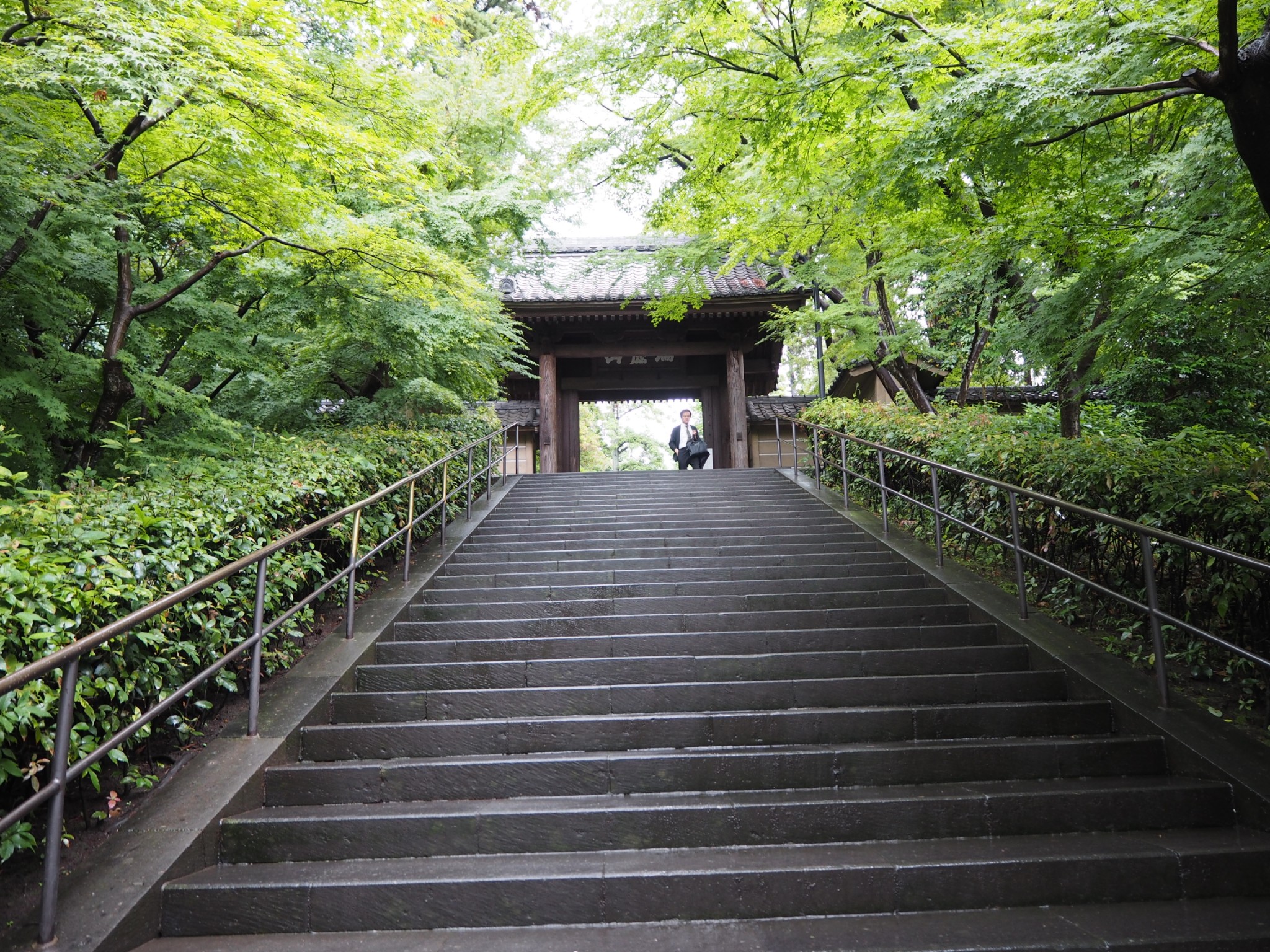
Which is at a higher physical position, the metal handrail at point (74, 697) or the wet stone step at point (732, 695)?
the metal handrail at point (74, 697)

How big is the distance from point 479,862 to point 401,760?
0.77 meters

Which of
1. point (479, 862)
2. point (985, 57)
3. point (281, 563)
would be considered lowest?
point (479, 862)

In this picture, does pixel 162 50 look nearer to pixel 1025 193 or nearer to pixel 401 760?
pixel 401 760

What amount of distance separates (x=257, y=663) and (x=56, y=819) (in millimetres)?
1112

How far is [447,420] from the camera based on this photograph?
8898 millimetres

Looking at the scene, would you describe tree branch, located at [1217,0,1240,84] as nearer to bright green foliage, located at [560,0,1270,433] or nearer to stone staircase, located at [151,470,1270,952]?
bright green foliage, located at [560,0,1270,433]

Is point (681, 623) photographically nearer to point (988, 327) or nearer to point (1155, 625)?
point (1155, 625)

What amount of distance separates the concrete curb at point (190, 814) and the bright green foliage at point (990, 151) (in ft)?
14.6

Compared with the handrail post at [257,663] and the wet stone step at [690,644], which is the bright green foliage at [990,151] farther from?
the handrail post at [257,663]

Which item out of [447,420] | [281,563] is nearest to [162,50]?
[281,563]

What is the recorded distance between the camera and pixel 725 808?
2.75 meters

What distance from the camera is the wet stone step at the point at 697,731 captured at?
128 inches

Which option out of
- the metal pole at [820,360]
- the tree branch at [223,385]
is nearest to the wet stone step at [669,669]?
the tree branch at [223,385]

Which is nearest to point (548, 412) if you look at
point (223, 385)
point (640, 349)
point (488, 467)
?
point (640, 349)
